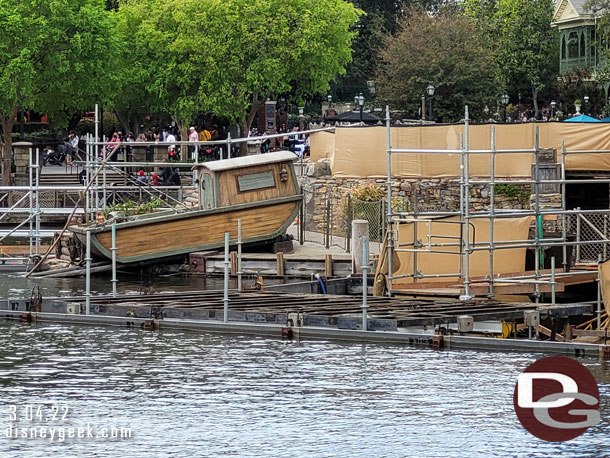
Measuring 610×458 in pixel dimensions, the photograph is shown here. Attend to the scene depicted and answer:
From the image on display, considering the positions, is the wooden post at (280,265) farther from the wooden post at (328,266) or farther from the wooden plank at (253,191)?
the wooden plank at (253,191)

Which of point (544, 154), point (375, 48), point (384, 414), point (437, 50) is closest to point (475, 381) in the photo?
point (384, 414)

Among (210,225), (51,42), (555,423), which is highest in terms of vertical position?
(51,42)

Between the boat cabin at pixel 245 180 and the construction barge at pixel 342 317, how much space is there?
8.47 metres

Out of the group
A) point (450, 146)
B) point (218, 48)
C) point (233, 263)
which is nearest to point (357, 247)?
point (233, 263)

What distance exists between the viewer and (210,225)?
122 feet

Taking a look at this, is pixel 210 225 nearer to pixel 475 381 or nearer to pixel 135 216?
pixel 135 216

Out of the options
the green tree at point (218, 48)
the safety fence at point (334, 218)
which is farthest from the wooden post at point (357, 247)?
the green tree at point (218, 48)

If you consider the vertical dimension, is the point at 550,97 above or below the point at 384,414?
above

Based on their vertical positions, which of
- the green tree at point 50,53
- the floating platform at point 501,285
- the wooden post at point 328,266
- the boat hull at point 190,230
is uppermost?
the green tree at point 50,53

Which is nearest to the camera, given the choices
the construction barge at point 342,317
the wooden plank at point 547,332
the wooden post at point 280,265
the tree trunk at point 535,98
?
the construction barge at point 342,317

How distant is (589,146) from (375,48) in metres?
54.4

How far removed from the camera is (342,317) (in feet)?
83.5

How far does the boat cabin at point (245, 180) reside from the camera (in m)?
37.2

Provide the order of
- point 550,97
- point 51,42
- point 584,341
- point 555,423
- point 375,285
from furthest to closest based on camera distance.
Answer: point 550,97
point 51,42
point 375,285
point 584,341
point 555,423
